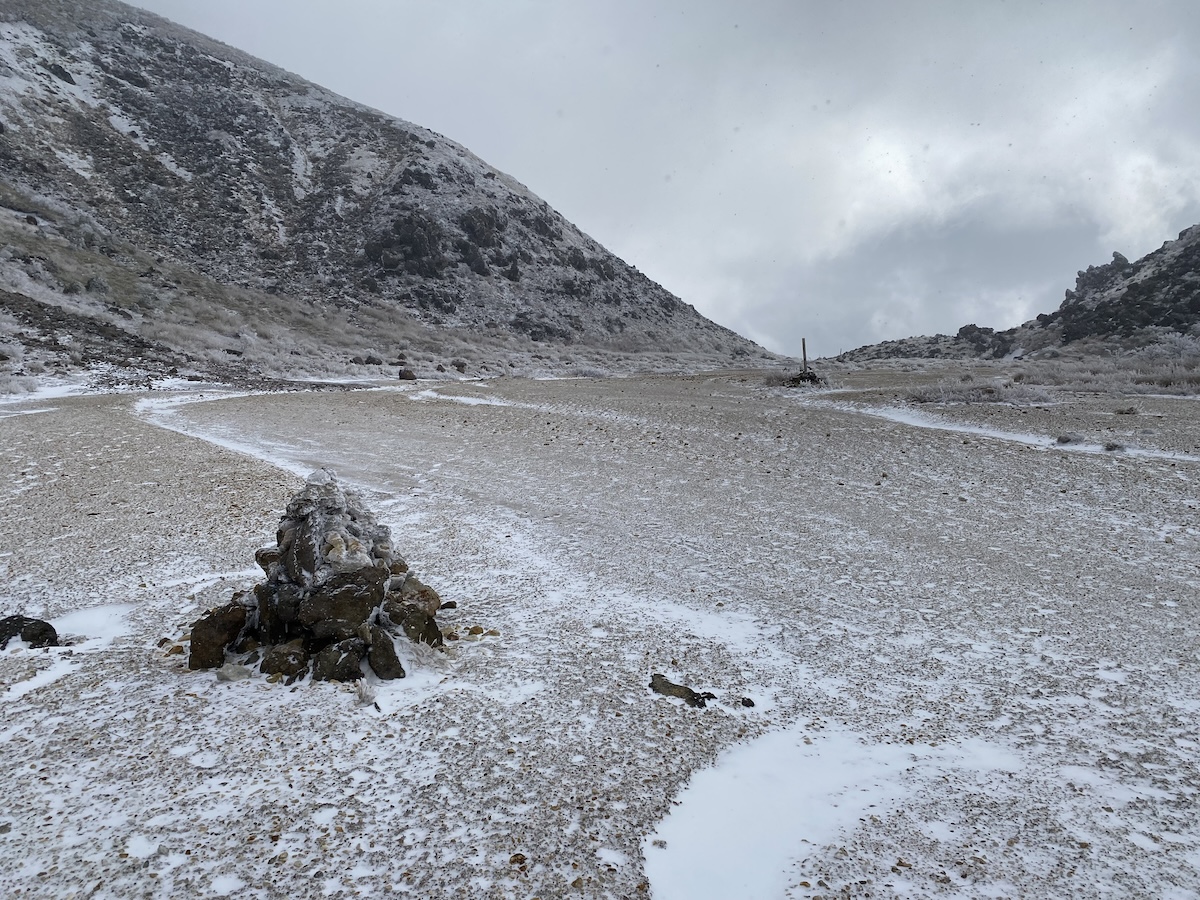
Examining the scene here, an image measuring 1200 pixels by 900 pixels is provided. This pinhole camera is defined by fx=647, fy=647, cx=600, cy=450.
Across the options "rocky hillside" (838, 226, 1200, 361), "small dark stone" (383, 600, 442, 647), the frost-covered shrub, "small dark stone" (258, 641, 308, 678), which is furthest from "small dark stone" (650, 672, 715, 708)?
"rocky hillside" (838, 226, 1200, 361)

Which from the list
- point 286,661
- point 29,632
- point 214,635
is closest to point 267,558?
point 214,635

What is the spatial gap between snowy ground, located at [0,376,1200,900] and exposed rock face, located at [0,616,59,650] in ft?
0.66

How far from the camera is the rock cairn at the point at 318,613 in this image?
15.4 ft

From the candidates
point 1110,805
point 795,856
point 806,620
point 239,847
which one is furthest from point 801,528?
point 239,847

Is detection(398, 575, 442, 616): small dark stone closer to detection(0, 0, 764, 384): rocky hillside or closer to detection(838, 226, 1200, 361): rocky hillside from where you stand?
detection(0, 0, 764, 384): rocky hillside

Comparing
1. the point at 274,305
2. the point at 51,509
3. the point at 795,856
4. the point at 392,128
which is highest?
the point at 392,128

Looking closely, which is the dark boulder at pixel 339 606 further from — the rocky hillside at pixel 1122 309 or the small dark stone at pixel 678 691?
the rocky hillside at pixel 1122 309

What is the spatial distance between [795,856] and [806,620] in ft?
10.2

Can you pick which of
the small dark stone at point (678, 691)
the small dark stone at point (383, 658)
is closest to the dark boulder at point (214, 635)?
the small dark stone at point (383, 658)

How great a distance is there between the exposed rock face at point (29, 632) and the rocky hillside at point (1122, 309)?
54.6 meters

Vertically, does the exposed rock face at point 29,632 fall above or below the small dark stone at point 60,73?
below

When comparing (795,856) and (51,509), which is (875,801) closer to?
(795,856)

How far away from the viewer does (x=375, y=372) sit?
36750mm

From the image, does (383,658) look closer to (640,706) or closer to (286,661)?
(286,661)
